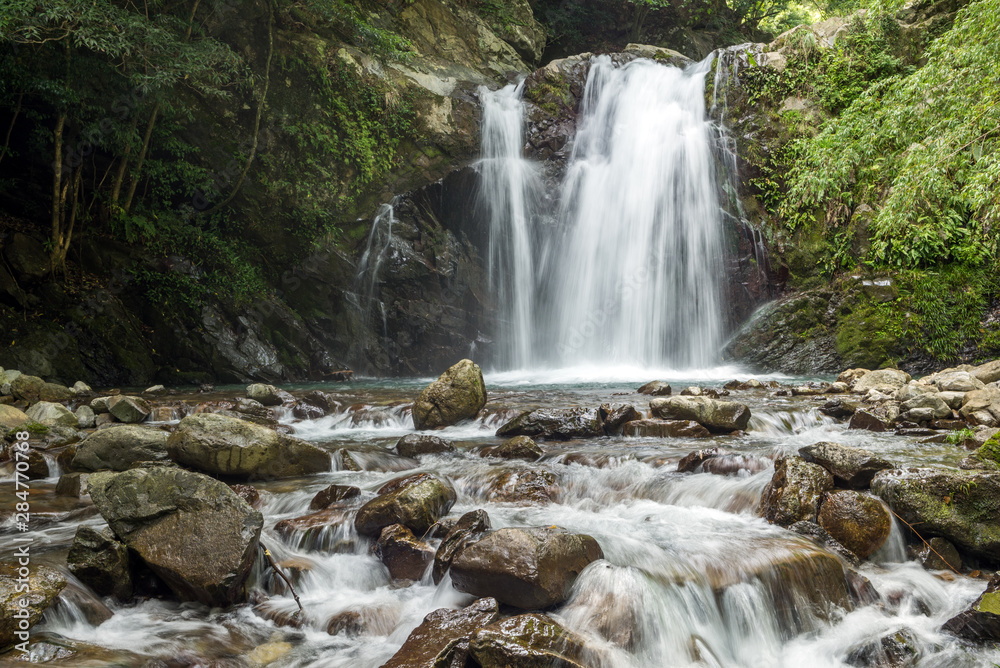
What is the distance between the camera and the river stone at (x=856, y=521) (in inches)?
140

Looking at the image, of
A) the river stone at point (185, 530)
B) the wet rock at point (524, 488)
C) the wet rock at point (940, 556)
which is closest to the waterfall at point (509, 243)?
the wet rock at point (524, 488)

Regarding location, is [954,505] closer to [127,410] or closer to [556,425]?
[556,425]

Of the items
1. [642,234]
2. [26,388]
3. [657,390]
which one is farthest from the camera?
[642,234]

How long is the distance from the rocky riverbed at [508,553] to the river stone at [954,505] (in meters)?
0.01

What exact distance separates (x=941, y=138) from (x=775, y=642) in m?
5.45

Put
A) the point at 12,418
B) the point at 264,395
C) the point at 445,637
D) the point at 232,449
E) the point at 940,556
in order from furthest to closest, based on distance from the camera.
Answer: the point at 264,395 → the point at 12,418 → the point at 232,449 → the point at 940,556 → the point at 445,637

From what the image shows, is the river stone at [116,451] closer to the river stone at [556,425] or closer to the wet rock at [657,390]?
the river stone at [556,425]

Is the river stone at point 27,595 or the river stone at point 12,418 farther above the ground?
the river stone at point 12,418

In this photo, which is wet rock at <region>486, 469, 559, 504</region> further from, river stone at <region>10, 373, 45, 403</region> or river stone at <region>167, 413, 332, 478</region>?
river stone at <region>10, 373, 45, 403</region>

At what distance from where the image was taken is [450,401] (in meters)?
7.48

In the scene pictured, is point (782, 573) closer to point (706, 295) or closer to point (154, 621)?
point (154, 621)

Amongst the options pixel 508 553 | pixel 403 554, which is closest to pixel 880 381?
pixel 508 553

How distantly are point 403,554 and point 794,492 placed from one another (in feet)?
9.14

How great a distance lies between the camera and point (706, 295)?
13.8 m
